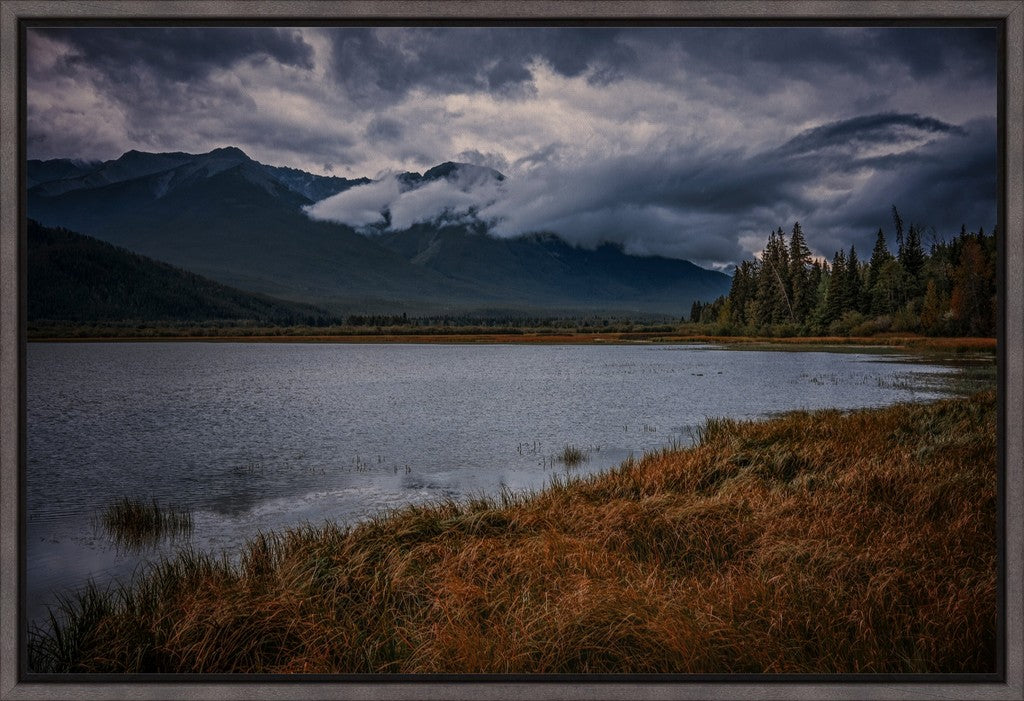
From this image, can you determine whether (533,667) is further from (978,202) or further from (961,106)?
(961,106)

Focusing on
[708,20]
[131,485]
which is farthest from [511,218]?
[131,485]

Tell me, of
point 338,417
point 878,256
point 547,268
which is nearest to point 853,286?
point 878,256

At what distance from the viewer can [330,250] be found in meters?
6.86

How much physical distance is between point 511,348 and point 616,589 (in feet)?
11.1

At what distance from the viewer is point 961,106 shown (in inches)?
179

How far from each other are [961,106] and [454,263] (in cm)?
486

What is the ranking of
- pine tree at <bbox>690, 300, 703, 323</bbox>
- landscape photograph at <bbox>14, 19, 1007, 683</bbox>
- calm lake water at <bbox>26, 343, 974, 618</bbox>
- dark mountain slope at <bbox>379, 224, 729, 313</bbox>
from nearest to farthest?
landscape photograph at <bbox>14, 19, 1007, 683</bbox>, calm lake water at <bbox>26, 343, 974, 618</bbox>, dark mountain slope at <bbox>379, 224, 729, 313</bbox>, pine tree at <bbox>690, 300, 703, 323</bbox>

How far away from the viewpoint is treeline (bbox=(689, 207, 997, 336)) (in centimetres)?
466

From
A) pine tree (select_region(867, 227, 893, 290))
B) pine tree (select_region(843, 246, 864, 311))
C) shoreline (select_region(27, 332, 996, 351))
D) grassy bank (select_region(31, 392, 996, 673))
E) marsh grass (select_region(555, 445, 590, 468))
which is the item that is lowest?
grassy bank (select_region(31, 392, 996, 673))

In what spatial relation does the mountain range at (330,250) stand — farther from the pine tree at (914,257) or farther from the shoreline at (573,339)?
the pine tree at (914,257)

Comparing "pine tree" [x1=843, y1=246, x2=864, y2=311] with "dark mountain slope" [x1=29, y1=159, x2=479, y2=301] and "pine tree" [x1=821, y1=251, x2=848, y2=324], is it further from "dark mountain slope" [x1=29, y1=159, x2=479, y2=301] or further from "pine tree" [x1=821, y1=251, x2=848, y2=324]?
"dark mountain slope" [x1=29, y1=159, x2=479, y2=301]

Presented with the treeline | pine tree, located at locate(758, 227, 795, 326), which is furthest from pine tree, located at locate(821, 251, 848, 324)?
pine tree, located at locate(758, 227, 795, 326)

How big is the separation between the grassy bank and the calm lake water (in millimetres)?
587

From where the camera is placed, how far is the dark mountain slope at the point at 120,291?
14.2ft
